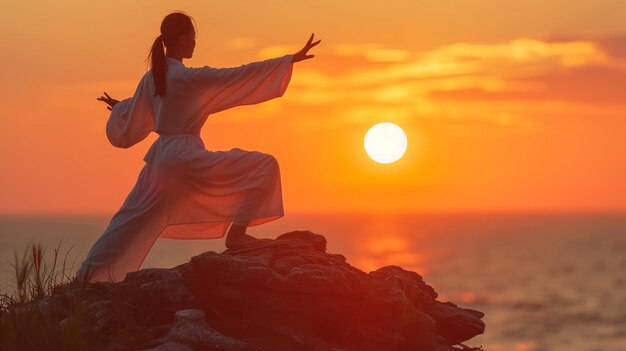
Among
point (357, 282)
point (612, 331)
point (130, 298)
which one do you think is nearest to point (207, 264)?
point (130, 298)

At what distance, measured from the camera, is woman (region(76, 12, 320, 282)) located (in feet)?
40.4

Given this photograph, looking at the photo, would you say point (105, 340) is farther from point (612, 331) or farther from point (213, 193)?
point (612, 331)

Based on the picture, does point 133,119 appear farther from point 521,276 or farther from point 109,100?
point 521,276

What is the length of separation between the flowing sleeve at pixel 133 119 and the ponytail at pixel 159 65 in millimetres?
353

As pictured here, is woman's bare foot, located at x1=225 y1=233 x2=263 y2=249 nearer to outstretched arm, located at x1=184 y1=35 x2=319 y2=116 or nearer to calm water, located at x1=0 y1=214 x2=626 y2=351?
outstretched arm, located at x1=184 y1=35 x2=319 y2=116

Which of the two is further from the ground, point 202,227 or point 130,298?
point 202,227

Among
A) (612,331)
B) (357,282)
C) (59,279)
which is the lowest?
(59,279)

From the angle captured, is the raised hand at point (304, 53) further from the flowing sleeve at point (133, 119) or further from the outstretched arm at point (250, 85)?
the flowing sleeve at point (133, 119)

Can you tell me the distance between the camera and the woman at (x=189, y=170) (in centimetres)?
1230

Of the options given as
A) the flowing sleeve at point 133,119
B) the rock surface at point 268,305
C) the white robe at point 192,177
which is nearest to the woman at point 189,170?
the white robe at point 192,177

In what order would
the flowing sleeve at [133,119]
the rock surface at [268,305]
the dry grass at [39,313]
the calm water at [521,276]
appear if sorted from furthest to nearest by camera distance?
the calm water at [521,276] → the flowing sleeve at [133,119] → the rock surface at [268,305] → the dry grass at [39,313]

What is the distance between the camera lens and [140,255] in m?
12.5

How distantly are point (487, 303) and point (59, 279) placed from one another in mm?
100335

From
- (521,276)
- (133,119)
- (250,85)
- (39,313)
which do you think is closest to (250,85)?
(250,85)
